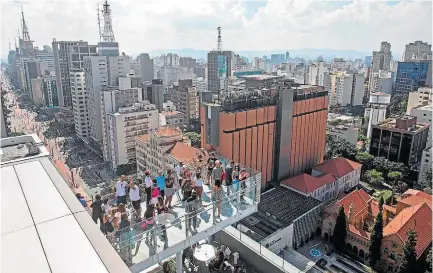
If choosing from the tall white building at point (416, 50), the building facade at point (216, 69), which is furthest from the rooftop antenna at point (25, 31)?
the tall white building at point (416, 50)

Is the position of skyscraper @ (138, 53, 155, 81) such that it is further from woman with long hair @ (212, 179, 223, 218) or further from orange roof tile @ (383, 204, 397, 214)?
woman with long hair @ (212, 179, 223, 218)

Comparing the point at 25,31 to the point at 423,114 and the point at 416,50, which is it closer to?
the point at 423,114

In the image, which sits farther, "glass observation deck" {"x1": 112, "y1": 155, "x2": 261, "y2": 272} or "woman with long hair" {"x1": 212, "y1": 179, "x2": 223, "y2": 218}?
"woman with long hair" {"x1": 212, "y1": 179, "x2": 223, "y2": 218}

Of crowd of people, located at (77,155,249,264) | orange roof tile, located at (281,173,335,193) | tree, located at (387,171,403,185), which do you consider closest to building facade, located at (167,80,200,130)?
orange roof tile, located at (281,173,335,193)

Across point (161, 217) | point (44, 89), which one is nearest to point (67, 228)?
point (161, 217)

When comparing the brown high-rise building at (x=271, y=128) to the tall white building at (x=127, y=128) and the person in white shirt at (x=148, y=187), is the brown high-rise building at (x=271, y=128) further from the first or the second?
the person in white shirt at (x=148, y=187)

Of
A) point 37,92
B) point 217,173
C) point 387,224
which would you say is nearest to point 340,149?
point 387,224

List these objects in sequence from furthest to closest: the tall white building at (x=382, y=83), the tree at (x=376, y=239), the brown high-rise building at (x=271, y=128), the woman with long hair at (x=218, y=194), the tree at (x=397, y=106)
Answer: the tall white building at (x=382, y=83) → the tree at (x=397, y=106) → the brown high-rise building at (x=271, y=128) → the tree at (x=376, y=239) → the woman with long hair at (x=218, y=194)
